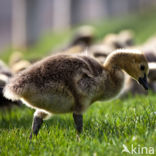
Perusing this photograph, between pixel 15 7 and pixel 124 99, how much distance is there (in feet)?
66.0

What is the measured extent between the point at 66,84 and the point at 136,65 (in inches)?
39.9

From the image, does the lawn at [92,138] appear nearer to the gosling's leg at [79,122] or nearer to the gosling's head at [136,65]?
the gosling's leg at [79,122]

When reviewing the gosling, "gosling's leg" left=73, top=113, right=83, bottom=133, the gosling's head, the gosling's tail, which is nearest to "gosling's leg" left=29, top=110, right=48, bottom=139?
the gosling

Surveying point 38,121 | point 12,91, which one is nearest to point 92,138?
point 38,121

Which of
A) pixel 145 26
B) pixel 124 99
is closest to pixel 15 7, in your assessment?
pixel 145 26

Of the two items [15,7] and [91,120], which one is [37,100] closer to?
[91,120]

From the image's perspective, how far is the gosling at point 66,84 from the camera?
14.9 feet

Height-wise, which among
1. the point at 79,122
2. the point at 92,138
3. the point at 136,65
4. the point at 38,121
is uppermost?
the point at 136,65

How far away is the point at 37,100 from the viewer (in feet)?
15.0

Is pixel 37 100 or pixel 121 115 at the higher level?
pixel 37 100

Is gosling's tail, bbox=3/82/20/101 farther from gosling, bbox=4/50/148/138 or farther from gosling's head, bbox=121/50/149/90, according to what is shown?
gosling's head, bbox=121/50/149/90

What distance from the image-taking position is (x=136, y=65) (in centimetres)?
500

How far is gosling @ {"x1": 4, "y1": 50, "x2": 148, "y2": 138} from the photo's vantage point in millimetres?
4531

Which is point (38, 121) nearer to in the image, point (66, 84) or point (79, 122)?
point (79, 122)
